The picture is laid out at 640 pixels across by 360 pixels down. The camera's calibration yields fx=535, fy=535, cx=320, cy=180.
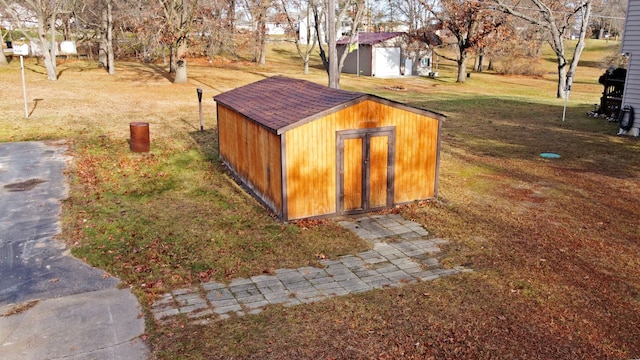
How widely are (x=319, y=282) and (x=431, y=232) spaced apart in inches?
123

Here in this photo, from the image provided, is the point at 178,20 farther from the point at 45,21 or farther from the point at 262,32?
the point at 262,32

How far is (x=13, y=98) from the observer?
86.0 ft

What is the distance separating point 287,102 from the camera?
12328 millimetres

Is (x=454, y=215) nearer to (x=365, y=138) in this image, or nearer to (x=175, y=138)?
(x=365, y=138)

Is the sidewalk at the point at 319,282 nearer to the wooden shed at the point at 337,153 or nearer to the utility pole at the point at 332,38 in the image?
the wooden shed at the point at 337,153


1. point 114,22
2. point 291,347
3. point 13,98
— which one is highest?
point 114,22

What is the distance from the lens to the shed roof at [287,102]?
10742mm

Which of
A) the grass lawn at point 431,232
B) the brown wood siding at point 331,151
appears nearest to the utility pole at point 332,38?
the grass lawn at point 431,232

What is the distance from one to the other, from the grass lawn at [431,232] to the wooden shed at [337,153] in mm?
523

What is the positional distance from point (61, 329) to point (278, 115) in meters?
6.16

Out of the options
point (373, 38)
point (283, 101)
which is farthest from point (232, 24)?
point (283, 101)

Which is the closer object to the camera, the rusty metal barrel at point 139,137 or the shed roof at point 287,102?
the shed roof at point 287,102

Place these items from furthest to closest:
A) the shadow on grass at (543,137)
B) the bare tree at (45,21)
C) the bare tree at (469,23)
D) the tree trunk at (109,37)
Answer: the bare tree at (469,23) → the tree trunk at (109,37) → the bare tree at (45,21) → the shadow on grass at (543,137)

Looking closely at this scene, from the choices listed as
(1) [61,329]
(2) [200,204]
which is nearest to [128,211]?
(2) [200,204]
